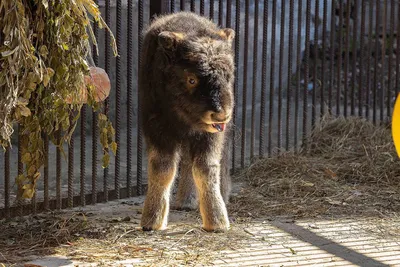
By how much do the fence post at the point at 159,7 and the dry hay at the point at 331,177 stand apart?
169 cm

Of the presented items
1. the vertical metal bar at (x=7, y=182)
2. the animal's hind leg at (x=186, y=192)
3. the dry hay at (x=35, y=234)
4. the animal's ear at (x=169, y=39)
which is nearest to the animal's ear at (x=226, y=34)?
the animal's ear at (x=169, y=39)

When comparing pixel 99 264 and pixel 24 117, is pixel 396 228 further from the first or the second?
pixel 24 117

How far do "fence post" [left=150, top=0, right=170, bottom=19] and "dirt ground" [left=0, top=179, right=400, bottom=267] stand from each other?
69.8 inches

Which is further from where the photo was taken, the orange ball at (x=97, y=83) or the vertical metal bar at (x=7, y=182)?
the vertical metal bar at (x=7, y=182)

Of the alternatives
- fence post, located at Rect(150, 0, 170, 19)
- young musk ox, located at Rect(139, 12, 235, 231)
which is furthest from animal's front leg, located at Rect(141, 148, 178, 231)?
fence post, located at Rect(150, 0, 170, 19)

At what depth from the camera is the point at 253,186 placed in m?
6.79

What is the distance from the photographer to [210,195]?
17.2 ft

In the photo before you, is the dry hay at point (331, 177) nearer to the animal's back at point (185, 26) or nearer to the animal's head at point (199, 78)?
the animal's head at point (199, 78)

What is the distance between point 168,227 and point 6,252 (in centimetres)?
119

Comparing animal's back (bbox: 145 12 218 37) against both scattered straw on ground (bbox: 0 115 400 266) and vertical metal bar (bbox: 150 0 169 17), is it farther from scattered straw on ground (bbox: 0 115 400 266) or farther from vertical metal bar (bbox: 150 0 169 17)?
scattered straw on ground (bbox: 0 115 400 266)

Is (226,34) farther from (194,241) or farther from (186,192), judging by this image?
(194,241)

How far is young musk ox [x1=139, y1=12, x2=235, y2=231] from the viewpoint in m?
4.93

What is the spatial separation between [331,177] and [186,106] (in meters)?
2.42

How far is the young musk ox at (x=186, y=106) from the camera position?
16.2 ft
